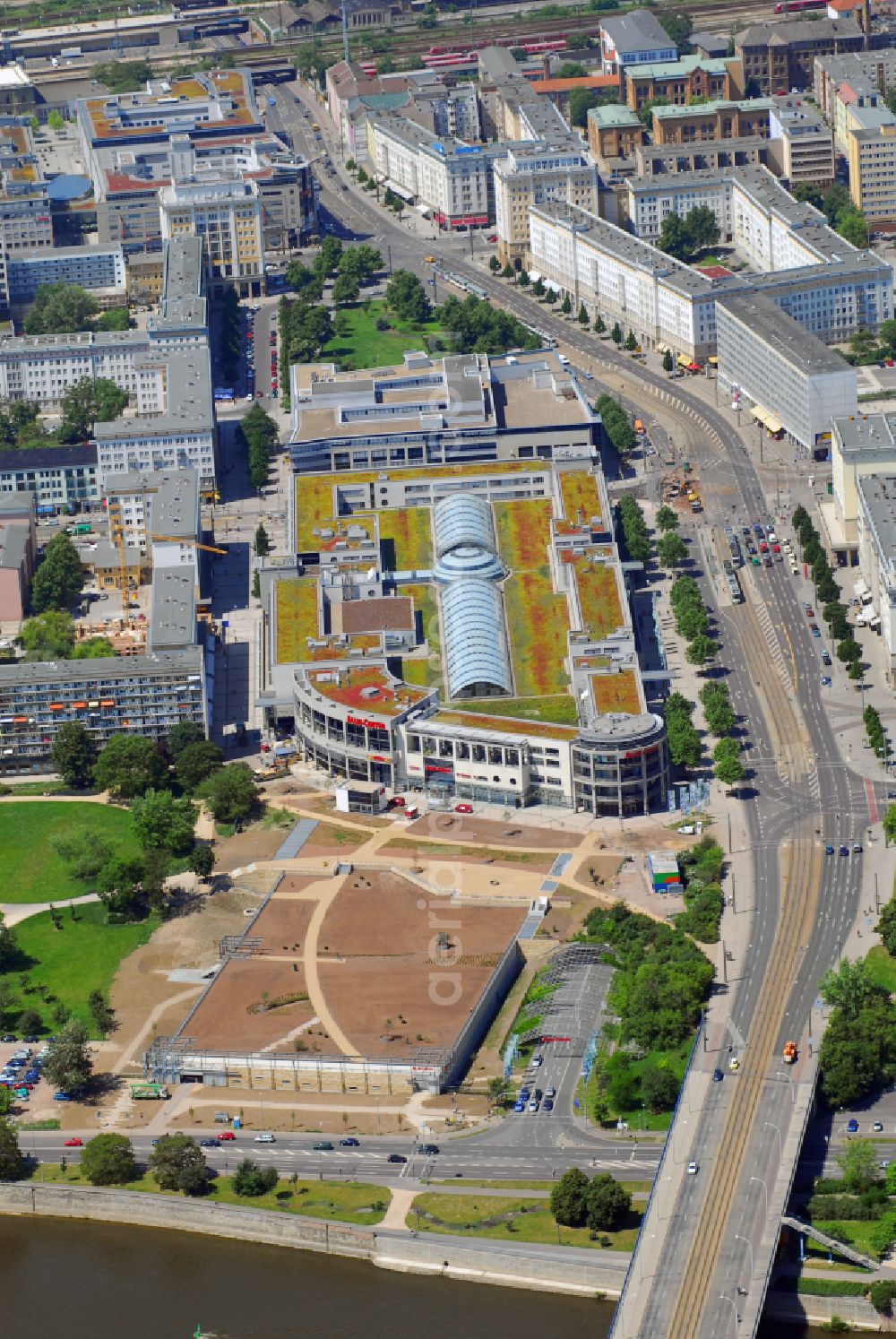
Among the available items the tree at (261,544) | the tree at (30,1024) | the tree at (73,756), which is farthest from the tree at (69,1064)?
the tree at (261,544)

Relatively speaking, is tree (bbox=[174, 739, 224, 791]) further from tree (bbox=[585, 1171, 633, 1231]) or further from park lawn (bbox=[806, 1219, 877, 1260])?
park lawn (bbox=[806, 1219, 877, 1260])

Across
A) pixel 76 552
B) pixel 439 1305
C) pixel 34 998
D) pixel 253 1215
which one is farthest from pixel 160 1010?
pixel 76 552

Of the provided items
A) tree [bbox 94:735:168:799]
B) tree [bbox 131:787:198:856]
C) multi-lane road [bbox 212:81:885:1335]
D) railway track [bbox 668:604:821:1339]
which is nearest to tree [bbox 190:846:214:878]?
tree [bbox 131:787:198:856]

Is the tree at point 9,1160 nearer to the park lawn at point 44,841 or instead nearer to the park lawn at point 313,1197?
the park lawn at point 313,1197

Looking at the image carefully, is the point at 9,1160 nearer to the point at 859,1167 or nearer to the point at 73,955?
the point at 73,955

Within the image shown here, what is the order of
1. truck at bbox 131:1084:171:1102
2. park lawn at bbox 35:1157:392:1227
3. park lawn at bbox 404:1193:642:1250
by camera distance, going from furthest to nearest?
1. truck at bbox 131:1084:171:1102
2. park lawn at bbox 35:1157:392:1227
3. park lawn at bbox 404:1193:642:1250

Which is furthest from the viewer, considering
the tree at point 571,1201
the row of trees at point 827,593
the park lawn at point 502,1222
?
the row of trees at point 827,593
